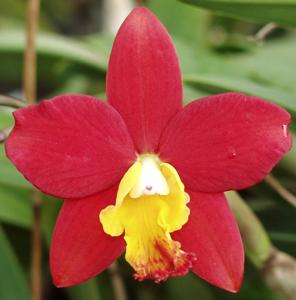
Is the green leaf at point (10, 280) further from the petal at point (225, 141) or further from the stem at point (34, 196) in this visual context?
the petal at point (225, 141)

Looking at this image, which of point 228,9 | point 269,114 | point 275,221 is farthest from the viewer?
point 275,221

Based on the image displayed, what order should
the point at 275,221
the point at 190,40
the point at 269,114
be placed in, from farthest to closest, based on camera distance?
the point at 190,40, the point at 275,221, the point at 269,114

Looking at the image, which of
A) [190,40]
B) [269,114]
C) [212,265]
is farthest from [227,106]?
[190,40]

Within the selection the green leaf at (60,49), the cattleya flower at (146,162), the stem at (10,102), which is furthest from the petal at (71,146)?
the green leaf at (60,49)

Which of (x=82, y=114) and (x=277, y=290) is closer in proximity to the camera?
(x=82, y=114)

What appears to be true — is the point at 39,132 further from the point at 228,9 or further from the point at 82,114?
the point at 228,9

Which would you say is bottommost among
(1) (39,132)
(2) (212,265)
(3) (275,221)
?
(3) (275,221)

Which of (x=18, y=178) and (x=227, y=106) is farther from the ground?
Answer: (x=227, y=106)
